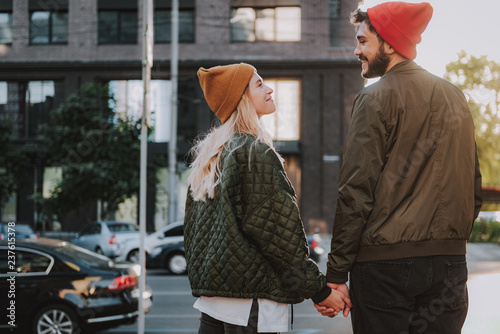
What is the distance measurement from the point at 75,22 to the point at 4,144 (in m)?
7.64

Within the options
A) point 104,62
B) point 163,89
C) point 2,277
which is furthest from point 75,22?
point 2,277

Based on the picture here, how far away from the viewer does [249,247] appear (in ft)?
8.81

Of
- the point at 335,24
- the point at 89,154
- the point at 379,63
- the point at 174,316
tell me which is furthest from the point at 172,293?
the point at 335,24

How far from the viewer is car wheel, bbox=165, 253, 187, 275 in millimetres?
15789

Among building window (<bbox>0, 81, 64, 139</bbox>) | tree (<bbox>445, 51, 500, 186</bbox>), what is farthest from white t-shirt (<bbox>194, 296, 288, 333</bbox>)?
tree (<bbox>445, 51, 500, 186</bbox>)

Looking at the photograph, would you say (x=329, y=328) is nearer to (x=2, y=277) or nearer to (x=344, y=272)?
(x=2, y=277)

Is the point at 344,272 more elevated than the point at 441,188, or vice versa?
the point at 441,188

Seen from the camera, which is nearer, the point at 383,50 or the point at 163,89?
the point at 383,50

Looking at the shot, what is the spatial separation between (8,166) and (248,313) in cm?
2527

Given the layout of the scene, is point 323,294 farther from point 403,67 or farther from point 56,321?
point 56,321

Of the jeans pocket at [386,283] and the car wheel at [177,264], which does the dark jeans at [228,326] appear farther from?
the car wheel at [177,264]

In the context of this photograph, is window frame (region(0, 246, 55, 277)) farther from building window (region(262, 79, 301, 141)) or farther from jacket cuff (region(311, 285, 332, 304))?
building window (region(262, 79, 301, 141))

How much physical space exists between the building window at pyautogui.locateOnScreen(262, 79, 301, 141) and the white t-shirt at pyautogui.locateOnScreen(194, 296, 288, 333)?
86.4 feet

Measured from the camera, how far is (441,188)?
2.53 metres
